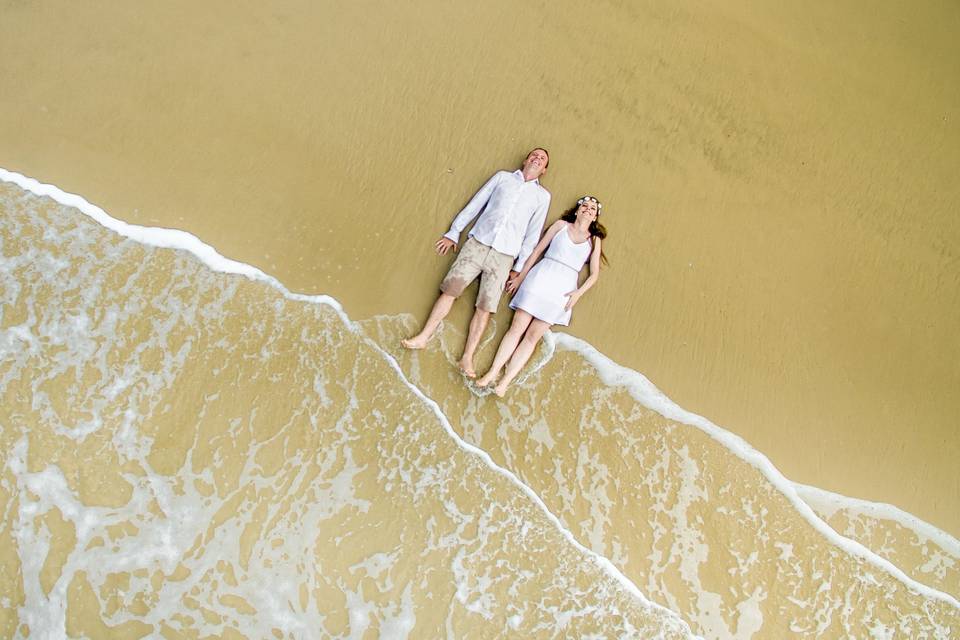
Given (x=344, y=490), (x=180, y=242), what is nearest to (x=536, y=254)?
(x=344, y=490)

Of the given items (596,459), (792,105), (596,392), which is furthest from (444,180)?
(792,105)

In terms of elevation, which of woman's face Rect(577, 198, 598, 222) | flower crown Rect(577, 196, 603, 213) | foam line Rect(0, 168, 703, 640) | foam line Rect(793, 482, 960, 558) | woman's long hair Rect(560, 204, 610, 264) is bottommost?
foam line Rect(0, 168, 703, 640)

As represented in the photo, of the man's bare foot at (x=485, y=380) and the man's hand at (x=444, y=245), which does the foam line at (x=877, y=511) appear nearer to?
the man's bare foot at (x=485, y=380)

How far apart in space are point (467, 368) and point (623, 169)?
1883 millimetres

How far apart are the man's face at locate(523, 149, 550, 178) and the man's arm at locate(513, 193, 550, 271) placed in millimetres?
202

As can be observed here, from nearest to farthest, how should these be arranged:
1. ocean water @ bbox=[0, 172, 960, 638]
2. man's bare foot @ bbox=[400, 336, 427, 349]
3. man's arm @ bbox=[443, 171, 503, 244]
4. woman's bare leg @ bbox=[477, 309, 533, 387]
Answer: ocean water @ bbox=[0, 172, 960, 638]
man's bare foot @ bbox=[400, 336, 427, 349]
woman's bare leg @ bbox=[477, 309, 533, 387]
man's arm @ bbox=[443, 171, 503, 244]

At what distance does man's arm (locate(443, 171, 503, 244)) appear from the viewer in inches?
163

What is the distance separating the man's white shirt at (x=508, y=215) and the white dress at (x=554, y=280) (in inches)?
5.5

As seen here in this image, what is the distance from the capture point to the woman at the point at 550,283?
403 centimetres

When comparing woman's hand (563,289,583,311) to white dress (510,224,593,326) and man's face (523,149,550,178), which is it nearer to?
white dress (510,224,593,326)

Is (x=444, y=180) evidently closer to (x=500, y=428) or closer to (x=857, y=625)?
(x=500, y=428)

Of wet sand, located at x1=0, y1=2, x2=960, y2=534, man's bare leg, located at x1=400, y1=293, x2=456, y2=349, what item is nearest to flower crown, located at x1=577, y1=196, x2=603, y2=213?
wet sand, located at x1=0, y1=2, x2=960, y2=534

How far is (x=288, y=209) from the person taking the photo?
13.5 ft

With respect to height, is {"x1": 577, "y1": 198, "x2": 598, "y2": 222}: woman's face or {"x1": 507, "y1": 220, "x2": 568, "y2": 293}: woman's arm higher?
{"x1": 577, "y1": 198, "x2": 598, "y2": 222}: woman's face
